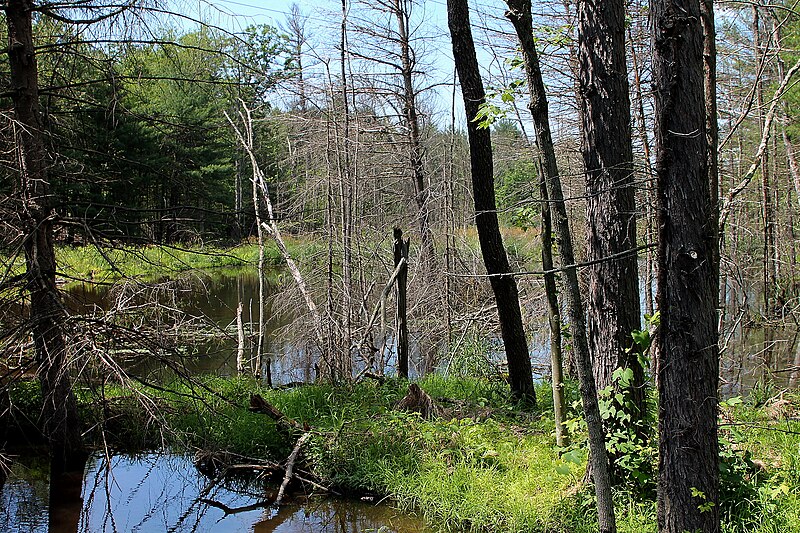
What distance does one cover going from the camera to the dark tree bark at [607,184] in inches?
169

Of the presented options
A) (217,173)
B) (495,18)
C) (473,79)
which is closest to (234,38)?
(473,79)

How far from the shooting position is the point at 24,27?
4996 millimetres

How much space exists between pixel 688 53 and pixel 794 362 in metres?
9.51

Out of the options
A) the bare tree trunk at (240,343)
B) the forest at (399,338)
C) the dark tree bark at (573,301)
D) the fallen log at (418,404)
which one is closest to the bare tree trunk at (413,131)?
the forest at (399,338)

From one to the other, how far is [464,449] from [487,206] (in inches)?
100

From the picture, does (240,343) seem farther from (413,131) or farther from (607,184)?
(607,184)

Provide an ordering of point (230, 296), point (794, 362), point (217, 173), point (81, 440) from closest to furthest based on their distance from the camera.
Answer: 1. point (81, 440)
2. point (794, 362)
3. point (230, 296)
4. point (217, 173)

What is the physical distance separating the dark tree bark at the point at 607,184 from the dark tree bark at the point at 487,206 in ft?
7.71

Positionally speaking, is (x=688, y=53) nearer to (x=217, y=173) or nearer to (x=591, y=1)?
(x=591, y=1)

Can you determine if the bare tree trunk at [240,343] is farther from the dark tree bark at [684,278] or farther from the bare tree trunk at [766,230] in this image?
the bare tree trunk at [766,230]

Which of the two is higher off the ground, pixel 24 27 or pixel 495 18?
pixel 495 18

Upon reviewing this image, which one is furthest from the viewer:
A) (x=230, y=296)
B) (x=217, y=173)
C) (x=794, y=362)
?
(x=217, y=173)

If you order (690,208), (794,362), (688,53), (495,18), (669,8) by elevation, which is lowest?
(794,362)

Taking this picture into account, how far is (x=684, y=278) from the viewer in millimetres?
3256
